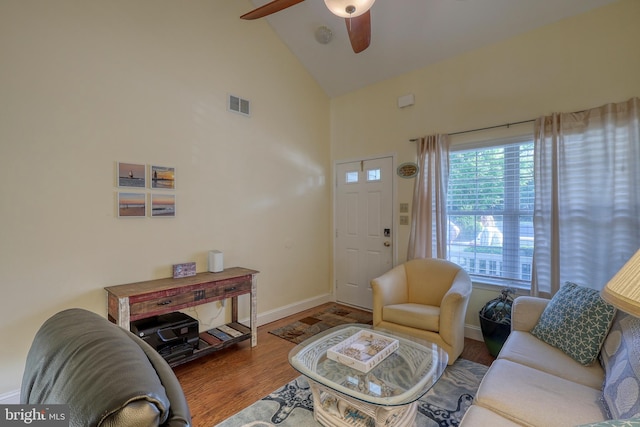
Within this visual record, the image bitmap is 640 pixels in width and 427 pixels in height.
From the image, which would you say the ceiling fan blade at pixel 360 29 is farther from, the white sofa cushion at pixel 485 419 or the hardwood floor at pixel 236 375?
the hardwood floor at pixel 236 375

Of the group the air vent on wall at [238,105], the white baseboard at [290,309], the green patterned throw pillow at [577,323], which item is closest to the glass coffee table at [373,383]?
the green patterned throw pillow at [577,323]

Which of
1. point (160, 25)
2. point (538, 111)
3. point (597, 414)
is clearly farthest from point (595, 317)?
point (160, 25)

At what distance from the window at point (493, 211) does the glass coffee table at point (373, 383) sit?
1.54 metres

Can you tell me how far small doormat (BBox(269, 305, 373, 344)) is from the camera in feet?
10.8

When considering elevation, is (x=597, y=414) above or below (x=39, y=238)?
below

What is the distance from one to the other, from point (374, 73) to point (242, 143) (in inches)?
77.1

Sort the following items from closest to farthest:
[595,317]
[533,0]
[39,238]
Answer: [595,317]
[39,238]
[533,0]

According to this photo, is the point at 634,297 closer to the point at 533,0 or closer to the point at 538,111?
the point at 538,111

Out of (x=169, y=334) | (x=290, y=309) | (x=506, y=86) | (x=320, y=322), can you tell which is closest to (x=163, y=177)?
(x=169, y=334)

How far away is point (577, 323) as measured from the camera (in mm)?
1868

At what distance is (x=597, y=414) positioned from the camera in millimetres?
1310

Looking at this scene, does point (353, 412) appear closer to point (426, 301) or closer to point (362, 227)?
point (426, 301)

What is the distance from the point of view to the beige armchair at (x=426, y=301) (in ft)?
8.20

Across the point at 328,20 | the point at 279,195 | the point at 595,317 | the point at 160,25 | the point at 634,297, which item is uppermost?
the point at 328,20
